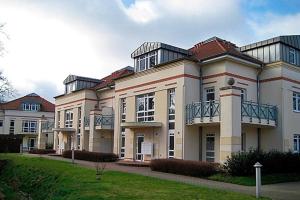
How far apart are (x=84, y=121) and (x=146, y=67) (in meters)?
11.4

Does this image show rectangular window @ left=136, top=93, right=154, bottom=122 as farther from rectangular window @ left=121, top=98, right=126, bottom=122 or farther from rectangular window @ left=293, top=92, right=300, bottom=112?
rectangular window @ left=293, top=92, right=300, bottom=112

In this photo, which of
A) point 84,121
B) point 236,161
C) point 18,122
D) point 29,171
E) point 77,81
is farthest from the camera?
point 18,122

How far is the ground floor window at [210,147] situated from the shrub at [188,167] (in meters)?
3.95

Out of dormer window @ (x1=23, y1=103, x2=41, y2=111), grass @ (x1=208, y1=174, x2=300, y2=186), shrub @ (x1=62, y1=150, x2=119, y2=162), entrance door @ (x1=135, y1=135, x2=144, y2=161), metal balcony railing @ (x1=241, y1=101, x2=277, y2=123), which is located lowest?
grass @ (x1=208, y1=174, x2=300, y2=186)

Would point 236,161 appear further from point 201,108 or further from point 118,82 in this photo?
point 118,82

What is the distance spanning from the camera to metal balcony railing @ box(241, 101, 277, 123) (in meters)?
22.1

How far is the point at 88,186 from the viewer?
14.8 metres

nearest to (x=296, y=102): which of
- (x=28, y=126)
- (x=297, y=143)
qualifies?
(x=297, y=143)

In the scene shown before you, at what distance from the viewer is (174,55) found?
90.6 ft

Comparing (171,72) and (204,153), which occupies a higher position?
(171,72)

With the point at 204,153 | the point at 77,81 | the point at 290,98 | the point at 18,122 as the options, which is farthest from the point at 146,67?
the point at 18,122

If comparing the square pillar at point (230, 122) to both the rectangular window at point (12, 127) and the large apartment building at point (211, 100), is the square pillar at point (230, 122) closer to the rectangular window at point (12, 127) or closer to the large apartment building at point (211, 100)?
the large apartment building at point (211, 100)

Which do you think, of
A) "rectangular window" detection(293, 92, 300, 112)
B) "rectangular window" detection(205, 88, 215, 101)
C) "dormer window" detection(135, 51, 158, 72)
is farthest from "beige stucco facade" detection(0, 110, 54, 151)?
"rectangular window" detection(293, 92, 300, 112)

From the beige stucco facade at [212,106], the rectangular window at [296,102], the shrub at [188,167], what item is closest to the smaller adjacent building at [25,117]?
the beige stucco facade at [212,106]
